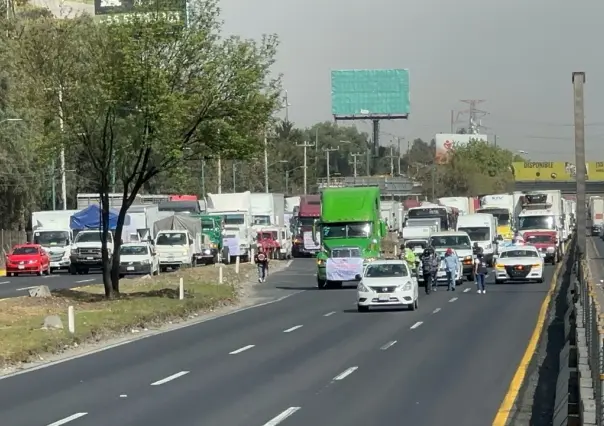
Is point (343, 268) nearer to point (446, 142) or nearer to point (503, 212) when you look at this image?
point (503, 212)

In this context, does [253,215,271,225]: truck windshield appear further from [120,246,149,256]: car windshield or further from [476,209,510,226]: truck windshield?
[120,246,149,256]: car windshield

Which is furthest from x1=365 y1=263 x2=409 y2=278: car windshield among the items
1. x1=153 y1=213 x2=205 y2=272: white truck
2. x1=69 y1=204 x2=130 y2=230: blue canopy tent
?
x1=69 y1=204 x2=130 y2=230: blue canopy tent

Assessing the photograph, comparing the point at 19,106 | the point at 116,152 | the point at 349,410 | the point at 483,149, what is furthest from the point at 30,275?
the point at 483,149

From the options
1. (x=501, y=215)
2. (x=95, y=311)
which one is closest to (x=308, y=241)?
(x=501, y=215)

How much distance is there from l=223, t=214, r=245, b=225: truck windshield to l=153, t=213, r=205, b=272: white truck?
23.5ft

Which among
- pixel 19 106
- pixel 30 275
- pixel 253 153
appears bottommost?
pixel 30 275

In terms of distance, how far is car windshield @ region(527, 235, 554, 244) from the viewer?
63.9 metres

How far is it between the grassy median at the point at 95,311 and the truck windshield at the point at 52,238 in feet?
53.5

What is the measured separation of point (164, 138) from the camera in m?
35.5

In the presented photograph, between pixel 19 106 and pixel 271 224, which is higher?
pixel 19 106

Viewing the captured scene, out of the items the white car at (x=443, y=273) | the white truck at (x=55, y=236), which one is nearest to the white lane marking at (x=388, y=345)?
the white car at (x=443, y=273)

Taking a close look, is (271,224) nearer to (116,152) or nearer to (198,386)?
(116,152)

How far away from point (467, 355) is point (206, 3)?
17.5 metres

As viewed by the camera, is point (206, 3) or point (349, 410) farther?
point (206, 3)
